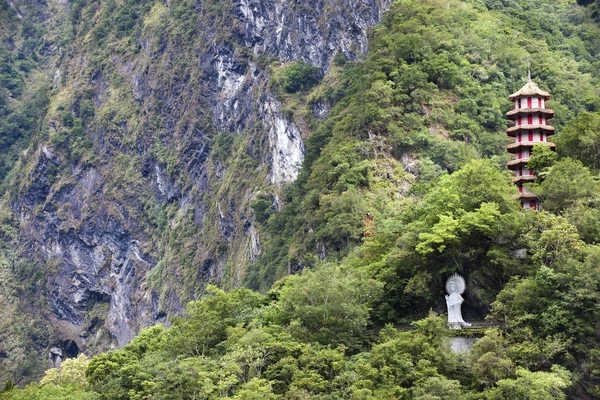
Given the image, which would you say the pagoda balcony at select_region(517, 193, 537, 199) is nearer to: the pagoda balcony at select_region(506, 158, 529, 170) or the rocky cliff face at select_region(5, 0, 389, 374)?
the pagoda balcony at select_region(506, 158, 529, 170)

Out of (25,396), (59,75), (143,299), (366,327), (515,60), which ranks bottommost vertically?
(25,396)

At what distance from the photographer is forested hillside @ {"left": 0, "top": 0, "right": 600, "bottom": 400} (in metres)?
50.1

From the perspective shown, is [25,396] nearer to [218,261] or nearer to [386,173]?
[386,173]

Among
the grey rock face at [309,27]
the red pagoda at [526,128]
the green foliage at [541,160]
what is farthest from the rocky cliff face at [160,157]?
the green foliage at [541,160]

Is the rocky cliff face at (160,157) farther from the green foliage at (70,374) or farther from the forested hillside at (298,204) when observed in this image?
the green foliage at (70,374)

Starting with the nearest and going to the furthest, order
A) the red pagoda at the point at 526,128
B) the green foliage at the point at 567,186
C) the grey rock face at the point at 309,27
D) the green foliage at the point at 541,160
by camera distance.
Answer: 1. the green foliage at the point at 567,186
2. the green foliage at the point at 541,160
3. the red pagoda at the point at 526,128
4. the grey rock face at the point at 309,27

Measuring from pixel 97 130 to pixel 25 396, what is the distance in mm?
75502

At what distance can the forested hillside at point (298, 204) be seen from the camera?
164 feet

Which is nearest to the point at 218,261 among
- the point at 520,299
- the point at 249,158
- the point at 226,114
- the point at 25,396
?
the point at 249,158

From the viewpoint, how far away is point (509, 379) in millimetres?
45906

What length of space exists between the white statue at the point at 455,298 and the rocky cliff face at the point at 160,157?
41931 mm

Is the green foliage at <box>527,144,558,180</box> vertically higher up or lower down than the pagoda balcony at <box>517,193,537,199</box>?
higher up

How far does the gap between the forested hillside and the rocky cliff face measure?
275 millimetres

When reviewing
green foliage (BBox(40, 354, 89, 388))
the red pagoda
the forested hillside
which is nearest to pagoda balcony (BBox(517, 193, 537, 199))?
the forested hillside
